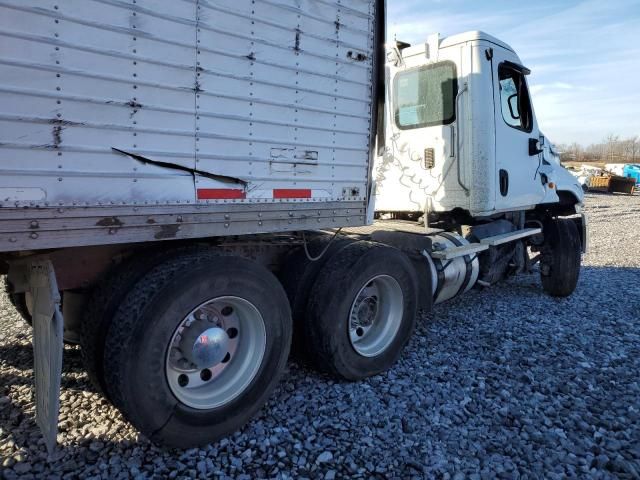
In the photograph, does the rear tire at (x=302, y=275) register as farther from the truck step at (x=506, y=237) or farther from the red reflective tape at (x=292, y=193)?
the truck step at (x=506, y=237)

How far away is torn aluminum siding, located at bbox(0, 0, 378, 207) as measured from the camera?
2.14 metres

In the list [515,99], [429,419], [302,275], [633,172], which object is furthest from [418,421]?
[633,172]

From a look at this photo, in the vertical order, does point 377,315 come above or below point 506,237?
below

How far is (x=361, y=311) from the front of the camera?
13.1 feet

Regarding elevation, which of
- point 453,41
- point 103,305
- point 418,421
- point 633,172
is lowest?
point 418,421

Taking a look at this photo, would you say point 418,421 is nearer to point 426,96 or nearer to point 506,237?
point 506,237

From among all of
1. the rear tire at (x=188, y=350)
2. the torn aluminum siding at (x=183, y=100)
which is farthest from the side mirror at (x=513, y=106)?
the rear tire at (x=188, y=350)

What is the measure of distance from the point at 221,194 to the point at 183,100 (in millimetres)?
571

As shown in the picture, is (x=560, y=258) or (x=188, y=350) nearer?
(x=188, y=350)

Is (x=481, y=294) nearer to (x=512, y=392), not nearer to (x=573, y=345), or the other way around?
(x=573, y=345)

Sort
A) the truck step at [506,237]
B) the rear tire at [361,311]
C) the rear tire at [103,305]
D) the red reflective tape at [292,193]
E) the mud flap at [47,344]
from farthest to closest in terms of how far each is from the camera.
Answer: the truck step at [506,237] → the rear tire at [361,311] → the red reflective tape at [292,193] → the rear tire at [103,305] → the mud flap at [47,344]

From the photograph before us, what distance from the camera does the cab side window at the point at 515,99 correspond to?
5.56 metres

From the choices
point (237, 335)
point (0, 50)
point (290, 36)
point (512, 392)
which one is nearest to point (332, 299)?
point (237, 335)

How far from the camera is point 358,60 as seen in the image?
3.46 meters
